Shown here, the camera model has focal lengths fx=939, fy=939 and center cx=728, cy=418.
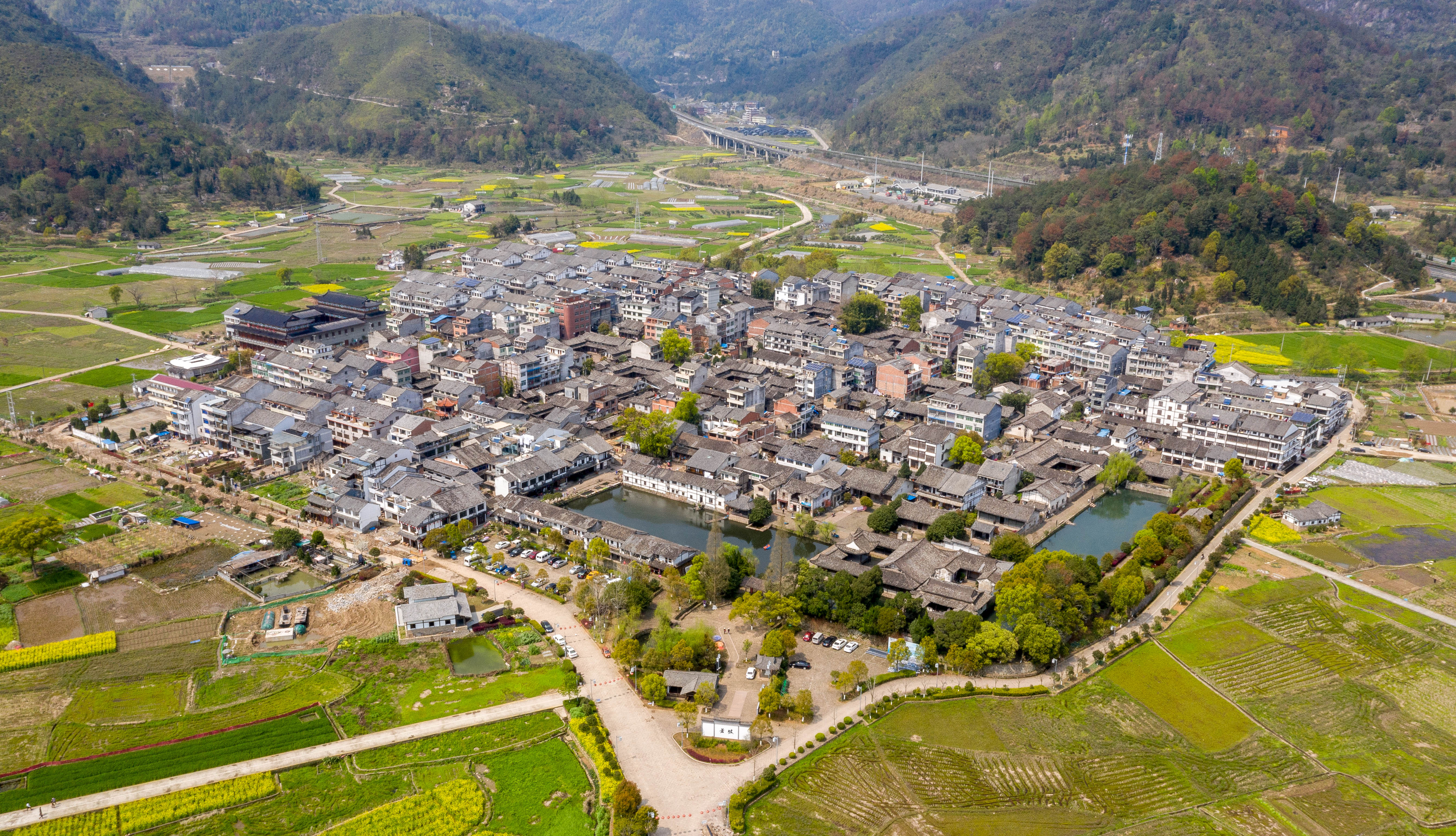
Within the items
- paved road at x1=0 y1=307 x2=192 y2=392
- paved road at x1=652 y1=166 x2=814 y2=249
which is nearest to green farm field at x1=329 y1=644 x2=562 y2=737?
paved road at x1=0 y1=307 x2=192 y2=392

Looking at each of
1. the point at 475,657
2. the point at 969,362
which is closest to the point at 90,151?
the point at 969,362

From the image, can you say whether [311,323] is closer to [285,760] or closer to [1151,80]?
[285,760]

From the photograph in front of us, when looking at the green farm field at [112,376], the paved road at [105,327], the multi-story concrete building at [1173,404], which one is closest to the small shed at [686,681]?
the multi-story concrete building at [1173,404]

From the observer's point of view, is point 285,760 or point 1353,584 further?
point 1353,584

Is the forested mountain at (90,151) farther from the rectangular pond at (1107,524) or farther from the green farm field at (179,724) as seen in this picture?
the rectangular pond at (1107,524)

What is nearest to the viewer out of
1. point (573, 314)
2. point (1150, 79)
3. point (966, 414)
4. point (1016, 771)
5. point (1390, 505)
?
point (1016, 771)

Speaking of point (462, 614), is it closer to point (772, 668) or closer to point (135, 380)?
point (772, 668)

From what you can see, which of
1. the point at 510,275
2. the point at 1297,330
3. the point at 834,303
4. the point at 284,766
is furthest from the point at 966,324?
the point at 284,766
